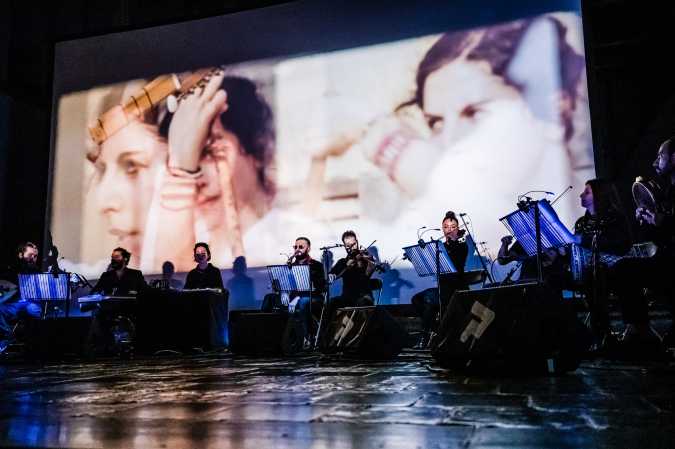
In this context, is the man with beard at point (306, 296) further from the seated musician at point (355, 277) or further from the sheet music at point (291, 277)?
the sheet music at point (291, 277)

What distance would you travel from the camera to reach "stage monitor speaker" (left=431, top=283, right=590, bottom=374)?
290 cm

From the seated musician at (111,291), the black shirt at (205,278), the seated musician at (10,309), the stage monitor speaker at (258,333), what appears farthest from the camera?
the black shirt at (205,278)

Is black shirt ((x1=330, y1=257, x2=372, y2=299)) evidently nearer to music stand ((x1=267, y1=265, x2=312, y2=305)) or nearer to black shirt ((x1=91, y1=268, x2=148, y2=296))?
music stand ((x1=267, y1=265, x2=312, y2=305))

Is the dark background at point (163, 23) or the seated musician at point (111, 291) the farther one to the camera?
the dark background at point (163, 23)

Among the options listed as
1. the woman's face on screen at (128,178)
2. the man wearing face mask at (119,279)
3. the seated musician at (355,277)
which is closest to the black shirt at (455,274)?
the seated musician at (355,277)

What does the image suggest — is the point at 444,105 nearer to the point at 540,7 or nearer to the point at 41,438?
the point at 540,7

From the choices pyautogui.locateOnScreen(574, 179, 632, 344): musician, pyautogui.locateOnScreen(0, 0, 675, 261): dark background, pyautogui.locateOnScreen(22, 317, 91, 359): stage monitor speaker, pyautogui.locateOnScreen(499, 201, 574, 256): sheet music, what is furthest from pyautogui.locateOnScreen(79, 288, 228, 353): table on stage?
pyautogui.locateOnScreen(0, 0, 675, 261): dark background

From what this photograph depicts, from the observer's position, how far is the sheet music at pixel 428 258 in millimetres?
5031

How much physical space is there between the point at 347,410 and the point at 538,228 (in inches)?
92.8

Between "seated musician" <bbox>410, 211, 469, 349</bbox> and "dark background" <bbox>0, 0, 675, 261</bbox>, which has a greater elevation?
"dark background" <bbox>0, 0, 675, 261</bbox>

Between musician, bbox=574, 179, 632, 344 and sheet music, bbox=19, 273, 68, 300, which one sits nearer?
musician, bbox=574, 179, 632, 344

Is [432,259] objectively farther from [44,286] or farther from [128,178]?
[128,178]

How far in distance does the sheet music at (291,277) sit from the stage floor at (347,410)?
213 cm

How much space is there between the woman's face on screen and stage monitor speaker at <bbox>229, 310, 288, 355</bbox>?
299cm
